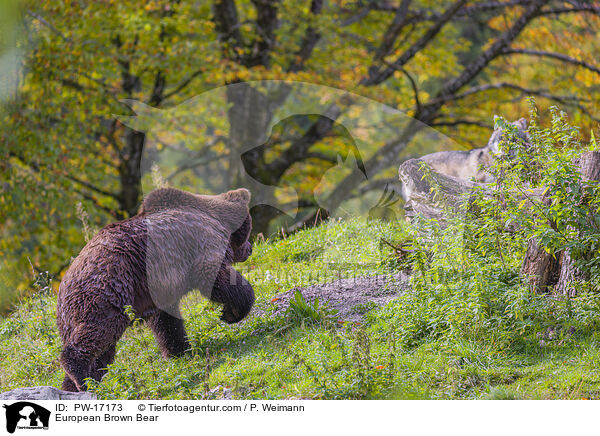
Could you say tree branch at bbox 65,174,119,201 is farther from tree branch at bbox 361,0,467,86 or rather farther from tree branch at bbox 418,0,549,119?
tree branch at bbox 418,0,549,119

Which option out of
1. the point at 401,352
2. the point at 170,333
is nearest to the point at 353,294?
the point at 401,352

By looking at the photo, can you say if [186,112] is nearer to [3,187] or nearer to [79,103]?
[79,103]

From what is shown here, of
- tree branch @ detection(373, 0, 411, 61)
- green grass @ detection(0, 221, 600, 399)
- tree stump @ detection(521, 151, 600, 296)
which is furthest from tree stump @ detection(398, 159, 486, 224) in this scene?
tree branch @ detection(373, 0, 411, 61)

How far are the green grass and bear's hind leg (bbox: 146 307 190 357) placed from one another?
0.11m

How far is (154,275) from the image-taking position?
17.2 feet

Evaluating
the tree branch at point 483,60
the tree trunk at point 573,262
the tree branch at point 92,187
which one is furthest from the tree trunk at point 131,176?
the tree trunk at point 573,262

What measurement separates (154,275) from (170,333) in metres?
0.86

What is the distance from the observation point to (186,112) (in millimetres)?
12891

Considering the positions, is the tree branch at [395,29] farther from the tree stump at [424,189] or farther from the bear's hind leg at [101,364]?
the bear's hind leg at [101,364]

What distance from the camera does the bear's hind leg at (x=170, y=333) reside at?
581 centimetres

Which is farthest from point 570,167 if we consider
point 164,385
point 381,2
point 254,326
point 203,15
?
point 381,2

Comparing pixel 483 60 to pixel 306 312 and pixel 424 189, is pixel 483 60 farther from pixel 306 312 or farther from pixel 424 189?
pixel 306 312
